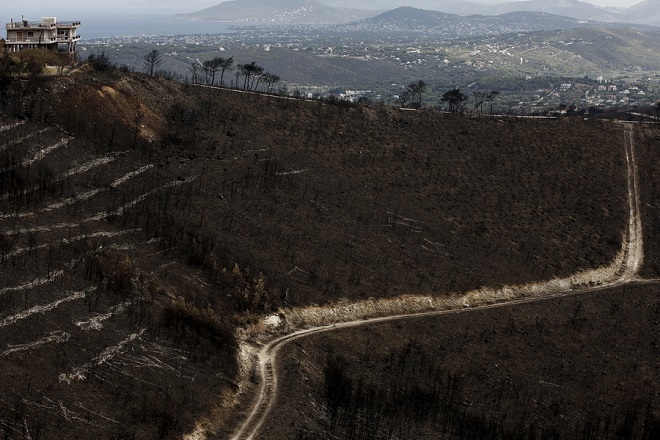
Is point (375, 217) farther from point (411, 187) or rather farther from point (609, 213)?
point (609, 213)

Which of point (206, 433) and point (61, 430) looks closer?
point (61, 430)

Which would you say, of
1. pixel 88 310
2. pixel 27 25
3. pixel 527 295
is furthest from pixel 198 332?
pixel 27 25

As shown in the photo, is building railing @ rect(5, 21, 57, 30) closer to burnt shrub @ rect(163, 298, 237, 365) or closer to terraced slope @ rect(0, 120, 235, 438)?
terraced slope @ rect(0, 120, 235, 438)

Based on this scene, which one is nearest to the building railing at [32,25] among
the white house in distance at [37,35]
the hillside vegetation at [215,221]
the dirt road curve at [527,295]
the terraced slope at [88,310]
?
the white house in distance at [37,35]

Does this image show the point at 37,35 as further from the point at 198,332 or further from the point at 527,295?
the point at 527,295

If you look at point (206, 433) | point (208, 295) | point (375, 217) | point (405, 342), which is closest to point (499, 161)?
point (375, 217)

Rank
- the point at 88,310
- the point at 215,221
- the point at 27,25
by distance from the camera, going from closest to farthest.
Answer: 1. the point at 88,310
2. the point at 215,221
3. the point at 27,25

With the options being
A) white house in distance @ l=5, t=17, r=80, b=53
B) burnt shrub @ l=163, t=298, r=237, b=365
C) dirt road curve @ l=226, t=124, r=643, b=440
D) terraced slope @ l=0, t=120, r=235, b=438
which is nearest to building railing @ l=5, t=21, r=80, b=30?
white house in distance @ l=5, t=17, r=80, b=53
